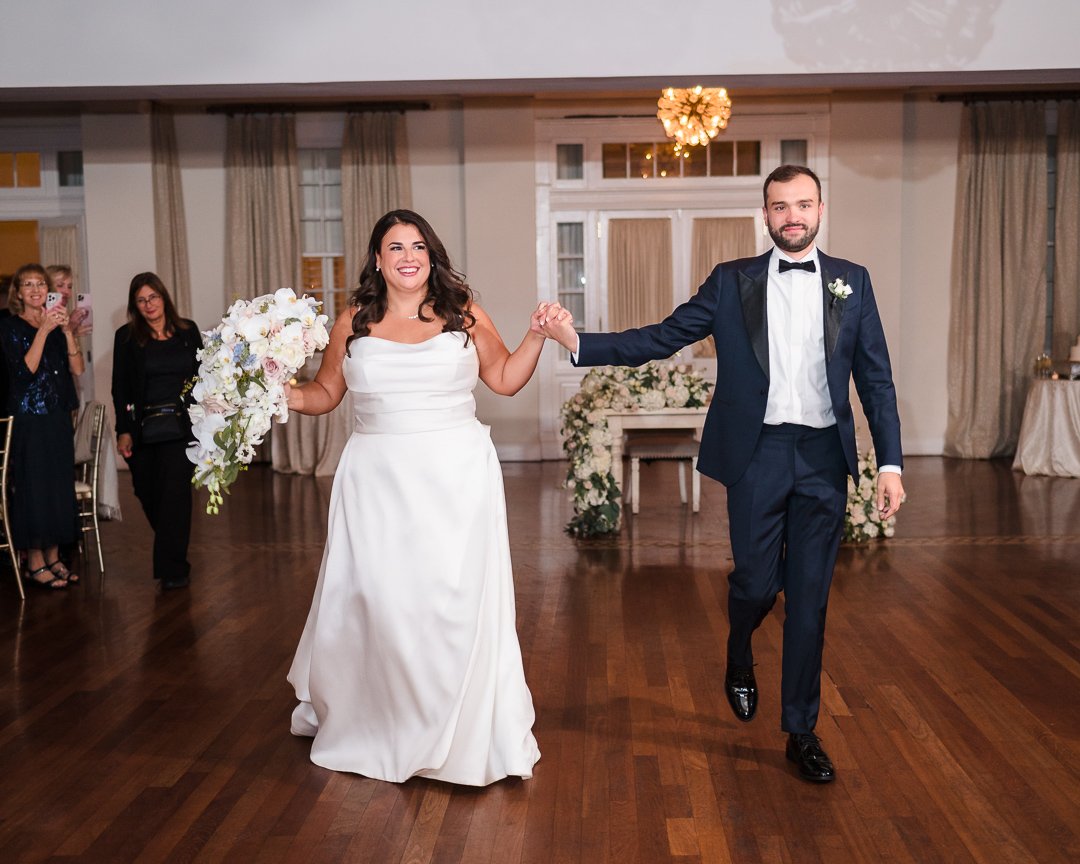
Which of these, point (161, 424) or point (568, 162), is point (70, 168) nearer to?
point (568, 162)

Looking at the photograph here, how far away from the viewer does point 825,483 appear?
3256 millimetres

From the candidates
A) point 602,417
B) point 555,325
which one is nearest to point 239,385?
point 555,325

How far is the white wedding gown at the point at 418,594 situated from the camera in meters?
3.27

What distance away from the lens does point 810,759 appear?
128 inches

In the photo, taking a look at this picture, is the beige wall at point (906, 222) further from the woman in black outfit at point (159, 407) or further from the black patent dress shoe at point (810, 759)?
the black patent dress shoe at point (810, 759)

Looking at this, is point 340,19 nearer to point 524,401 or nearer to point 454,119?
point 454,119

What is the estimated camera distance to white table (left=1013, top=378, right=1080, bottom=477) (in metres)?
9.37

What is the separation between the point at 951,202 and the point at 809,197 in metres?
8.62

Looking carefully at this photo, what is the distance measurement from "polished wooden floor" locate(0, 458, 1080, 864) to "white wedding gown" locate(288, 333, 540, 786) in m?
0.14

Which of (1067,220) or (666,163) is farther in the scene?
(666,163)

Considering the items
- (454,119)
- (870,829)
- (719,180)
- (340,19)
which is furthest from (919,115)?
(870,829)

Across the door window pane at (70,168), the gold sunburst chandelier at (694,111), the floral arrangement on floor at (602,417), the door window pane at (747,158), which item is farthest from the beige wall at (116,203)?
the door window pane at (747,158)

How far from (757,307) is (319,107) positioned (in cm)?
876

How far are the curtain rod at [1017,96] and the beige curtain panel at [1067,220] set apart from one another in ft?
0.40
